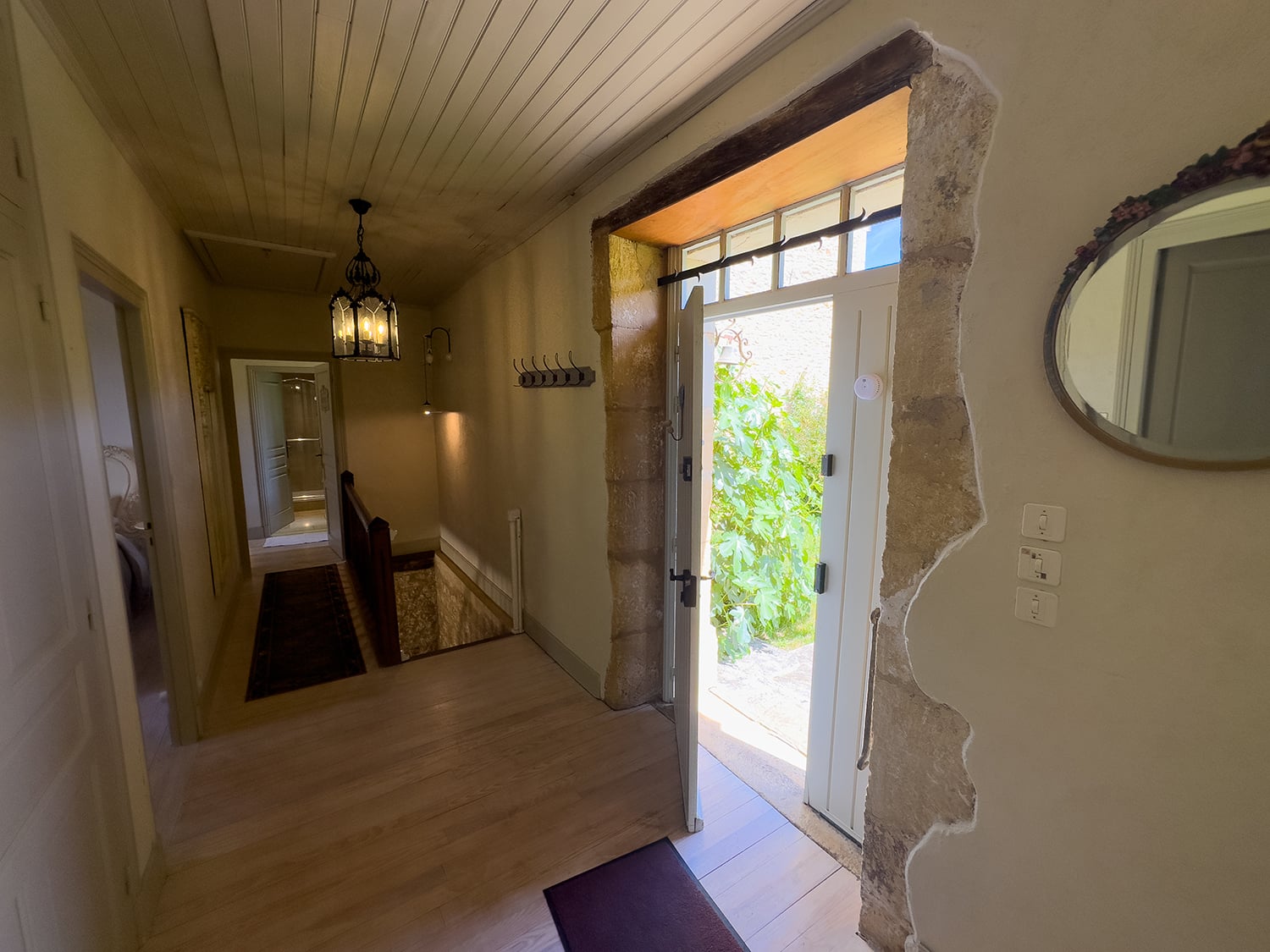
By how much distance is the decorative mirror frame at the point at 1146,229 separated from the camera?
749mm

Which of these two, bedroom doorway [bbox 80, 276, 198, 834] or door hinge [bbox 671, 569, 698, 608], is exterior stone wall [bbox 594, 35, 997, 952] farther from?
bedroom doorway [bbox 80, 276, 198, 834]

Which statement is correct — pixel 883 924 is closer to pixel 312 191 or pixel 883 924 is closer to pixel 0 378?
pixel 0 378

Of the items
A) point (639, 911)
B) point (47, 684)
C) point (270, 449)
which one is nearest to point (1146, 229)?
point (639, 911)

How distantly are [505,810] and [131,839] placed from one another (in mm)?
1106

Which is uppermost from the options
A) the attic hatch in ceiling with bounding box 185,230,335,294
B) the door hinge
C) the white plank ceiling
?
the attic hatch in ceiling with bounding box 185,230,335,294

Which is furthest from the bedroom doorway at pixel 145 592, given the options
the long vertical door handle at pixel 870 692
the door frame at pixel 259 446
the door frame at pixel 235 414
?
the door frame at pixel 259 446

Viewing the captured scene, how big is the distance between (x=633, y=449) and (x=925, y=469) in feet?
4.74

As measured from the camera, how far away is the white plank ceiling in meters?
1.33

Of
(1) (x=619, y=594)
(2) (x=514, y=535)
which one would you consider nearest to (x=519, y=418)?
(2) (x=514, y=535)

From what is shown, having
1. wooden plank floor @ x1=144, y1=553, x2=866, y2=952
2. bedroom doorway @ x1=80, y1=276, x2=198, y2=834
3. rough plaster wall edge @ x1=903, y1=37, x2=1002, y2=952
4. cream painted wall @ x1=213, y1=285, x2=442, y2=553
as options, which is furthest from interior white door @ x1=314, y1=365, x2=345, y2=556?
rough plaster wall edge @ x1=903, y1=37, x2=1002, y2=952

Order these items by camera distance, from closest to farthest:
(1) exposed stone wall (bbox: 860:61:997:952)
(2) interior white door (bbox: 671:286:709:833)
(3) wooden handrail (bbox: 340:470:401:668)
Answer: (1) exposed stone wall (bbox: 860:61:997:952) → (2) interior white door (bbox: 671:286:709:833) → (3) wooden handrail (bbox: 340:470:401:668)

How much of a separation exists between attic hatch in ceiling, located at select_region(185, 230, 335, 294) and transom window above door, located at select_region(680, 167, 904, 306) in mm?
2783

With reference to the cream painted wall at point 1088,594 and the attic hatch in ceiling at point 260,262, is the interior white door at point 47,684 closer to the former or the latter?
the cream painted wall at point 1088,594

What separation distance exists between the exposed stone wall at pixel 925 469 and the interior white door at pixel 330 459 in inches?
201
